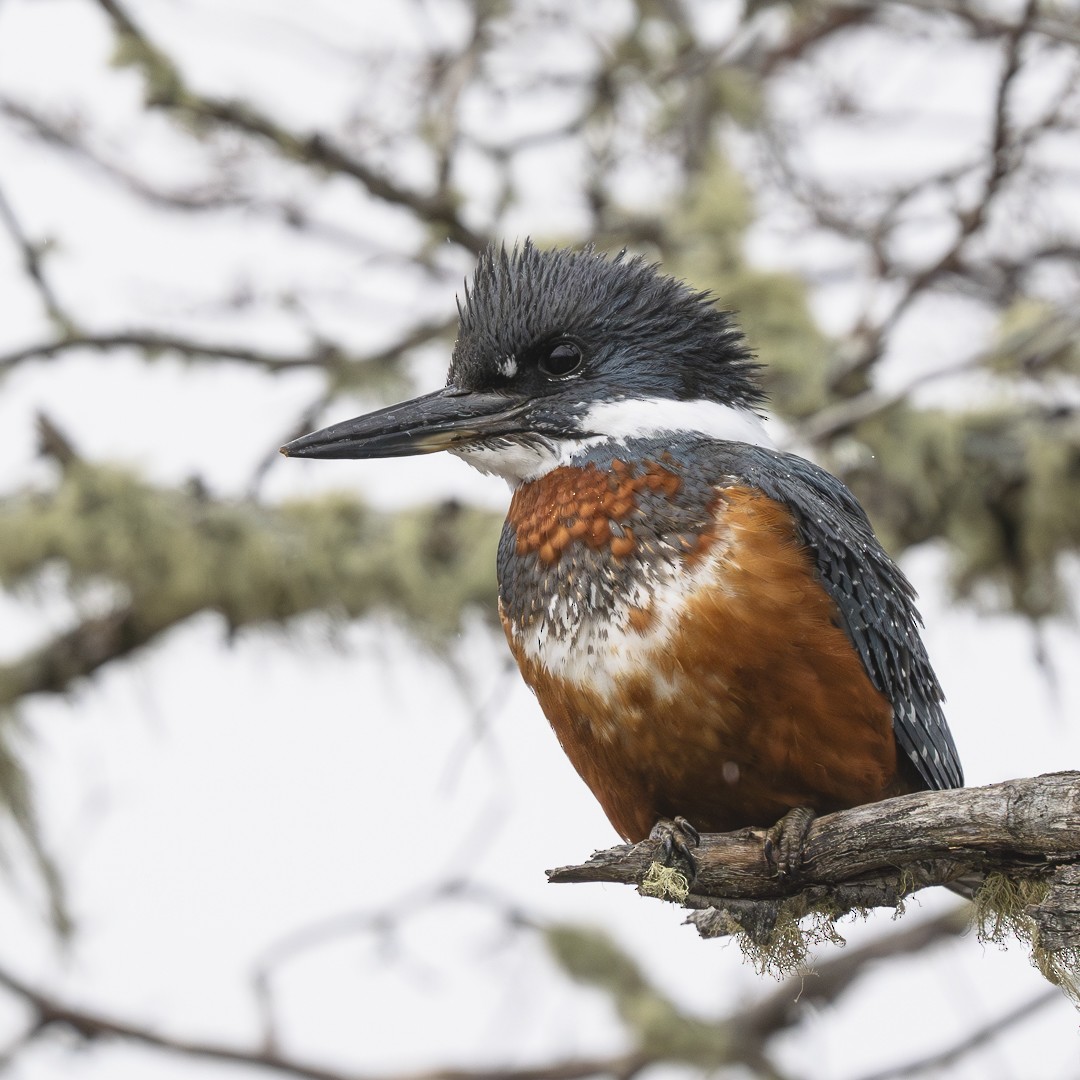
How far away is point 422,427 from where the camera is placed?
128 inches

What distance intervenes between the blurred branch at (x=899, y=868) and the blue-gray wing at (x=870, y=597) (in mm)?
Answer: 338

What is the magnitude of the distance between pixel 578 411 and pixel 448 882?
315 cm

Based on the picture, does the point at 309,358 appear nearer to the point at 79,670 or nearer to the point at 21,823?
the point at 79,670

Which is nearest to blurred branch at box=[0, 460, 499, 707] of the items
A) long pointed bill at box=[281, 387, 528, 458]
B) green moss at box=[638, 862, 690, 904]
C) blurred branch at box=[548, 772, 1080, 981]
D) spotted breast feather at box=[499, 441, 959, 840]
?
long pointed bill at box=[281, 387, 528, 458]

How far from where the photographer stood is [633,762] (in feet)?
9.42

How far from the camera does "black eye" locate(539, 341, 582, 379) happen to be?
3.25m

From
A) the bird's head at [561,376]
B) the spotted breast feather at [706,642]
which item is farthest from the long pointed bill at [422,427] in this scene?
the spotted breast feather at [706,642]

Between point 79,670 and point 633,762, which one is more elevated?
point 79,670

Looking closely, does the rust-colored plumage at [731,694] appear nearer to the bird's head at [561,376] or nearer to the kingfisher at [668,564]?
the kingfisher at [668,564]

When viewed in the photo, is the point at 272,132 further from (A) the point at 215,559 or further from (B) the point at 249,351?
(A) the point at 215,559

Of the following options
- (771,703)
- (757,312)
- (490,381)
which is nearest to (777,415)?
(757,312)

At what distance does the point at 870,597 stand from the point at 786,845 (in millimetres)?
595

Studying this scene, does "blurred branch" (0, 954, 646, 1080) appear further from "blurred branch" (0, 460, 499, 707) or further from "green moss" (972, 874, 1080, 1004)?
"green moss" (972, 874, 1080, 1004)

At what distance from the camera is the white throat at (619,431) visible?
10.3ft
